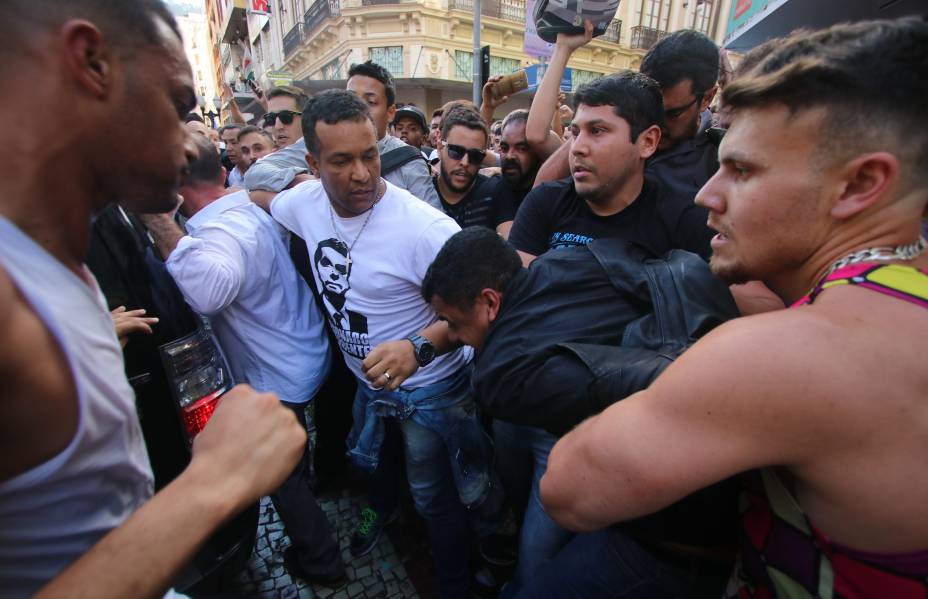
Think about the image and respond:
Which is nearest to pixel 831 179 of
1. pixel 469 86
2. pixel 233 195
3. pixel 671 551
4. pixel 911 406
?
pixel 911 406

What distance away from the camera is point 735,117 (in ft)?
3.75

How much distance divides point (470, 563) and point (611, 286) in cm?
189

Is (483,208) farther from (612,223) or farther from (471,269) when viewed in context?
(471,269)

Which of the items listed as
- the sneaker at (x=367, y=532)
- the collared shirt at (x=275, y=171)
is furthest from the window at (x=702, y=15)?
the sneaker at (x=367, y=532)

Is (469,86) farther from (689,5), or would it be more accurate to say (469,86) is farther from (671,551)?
(671,551)

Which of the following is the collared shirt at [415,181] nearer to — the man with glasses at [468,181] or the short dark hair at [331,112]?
the man with glasses at [468,181]

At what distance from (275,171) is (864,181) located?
3.01 meters

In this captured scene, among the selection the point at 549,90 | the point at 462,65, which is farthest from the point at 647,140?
the point at 462,65

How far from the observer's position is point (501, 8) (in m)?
21.1

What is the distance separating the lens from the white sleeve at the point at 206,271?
1.85 metres

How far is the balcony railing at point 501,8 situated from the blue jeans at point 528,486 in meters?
22.9

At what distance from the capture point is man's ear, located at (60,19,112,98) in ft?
2.43

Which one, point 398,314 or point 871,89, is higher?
point 871,89

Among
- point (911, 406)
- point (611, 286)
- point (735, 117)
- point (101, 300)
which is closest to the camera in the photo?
point (911, 406)
